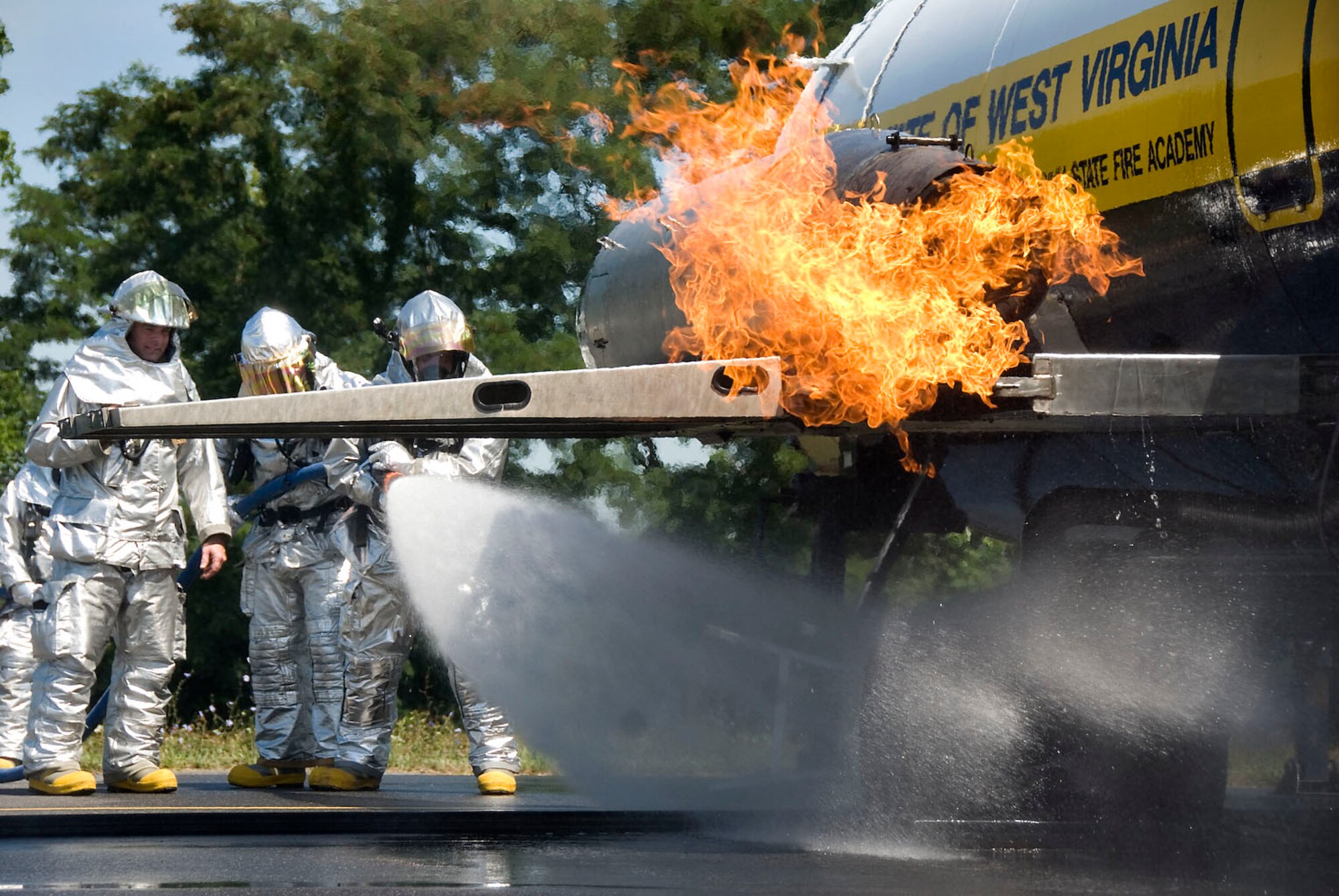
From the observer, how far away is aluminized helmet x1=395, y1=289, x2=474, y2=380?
783 centimetres

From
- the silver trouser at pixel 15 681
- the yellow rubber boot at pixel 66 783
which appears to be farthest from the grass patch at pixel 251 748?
the yellow rubber boot at pixel 66 783

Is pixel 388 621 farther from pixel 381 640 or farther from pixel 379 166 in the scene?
pixel 379 166

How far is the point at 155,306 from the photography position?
24.8 ft

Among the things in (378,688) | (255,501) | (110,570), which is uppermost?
(255,501)

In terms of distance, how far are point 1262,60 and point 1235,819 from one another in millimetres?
2705

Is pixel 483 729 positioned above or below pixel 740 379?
below

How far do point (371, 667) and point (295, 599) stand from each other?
2.27 feet

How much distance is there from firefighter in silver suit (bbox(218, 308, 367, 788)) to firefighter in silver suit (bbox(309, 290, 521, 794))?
22 centimetres

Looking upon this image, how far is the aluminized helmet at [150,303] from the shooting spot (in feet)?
24.7

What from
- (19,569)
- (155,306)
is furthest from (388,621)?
(19,569)

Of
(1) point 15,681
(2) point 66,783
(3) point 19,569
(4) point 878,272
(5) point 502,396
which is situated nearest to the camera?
(5) point 502,396

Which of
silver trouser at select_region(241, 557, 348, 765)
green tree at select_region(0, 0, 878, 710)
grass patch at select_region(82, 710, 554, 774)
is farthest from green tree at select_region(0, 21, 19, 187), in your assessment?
silver trouser at select_region(241, 557, 348, 765)

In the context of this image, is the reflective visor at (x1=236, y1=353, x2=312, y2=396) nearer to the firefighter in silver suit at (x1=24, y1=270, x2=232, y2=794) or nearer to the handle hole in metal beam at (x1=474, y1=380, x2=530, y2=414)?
the firefighter in silver suit at (x1=24, y1=270, x2=232, y2=794)

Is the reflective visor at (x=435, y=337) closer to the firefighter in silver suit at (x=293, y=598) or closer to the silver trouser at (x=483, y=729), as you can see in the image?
the firefighter in silver suit at (x=293, y=598)
